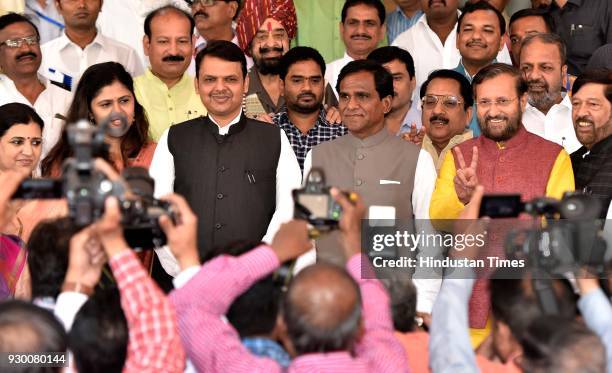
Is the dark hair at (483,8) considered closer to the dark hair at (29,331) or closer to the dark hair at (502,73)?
the dark hair at (502,73)

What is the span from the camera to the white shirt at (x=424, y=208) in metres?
5.90

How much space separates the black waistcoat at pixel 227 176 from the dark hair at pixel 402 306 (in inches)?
65.5

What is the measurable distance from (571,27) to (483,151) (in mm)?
2568

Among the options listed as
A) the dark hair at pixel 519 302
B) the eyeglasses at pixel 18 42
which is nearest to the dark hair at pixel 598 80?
the dark hair at pixel 519 302

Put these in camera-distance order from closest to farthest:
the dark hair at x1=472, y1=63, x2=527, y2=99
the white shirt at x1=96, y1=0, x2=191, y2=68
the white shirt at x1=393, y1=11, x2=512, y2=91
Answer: the dark hair at x1=472, y1=63, x2=527, y2=99 → the white shirt at x1=393, y1=11, x2=512, y2=91 → the white shirt at x1=96, y1=0, x2=191, y2=68

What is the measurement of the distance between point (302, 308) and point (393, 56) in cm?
407

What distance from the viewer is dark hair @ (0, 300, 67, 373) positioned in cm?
351

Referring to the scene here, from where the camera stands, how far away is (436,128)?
697 centimetres

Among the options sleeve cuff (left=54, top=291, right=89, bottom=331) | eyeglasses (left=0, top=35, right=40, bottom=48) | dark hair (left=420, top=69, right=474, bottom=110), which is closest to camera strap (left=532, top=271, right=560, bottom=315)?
sleeve cuff (left=54, top=291, right=89, bottom=331)

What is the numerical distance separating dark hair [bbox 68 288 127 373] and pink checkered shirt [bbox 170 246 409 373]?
0.23 m

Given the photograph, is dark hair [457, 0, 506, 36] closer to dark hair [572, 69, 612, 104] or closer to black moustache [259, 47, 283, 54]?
black moustache [259, 47, 283, 54]

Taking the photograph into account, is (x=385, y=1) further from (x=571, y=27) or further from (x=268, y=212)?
(x=268, y=212)

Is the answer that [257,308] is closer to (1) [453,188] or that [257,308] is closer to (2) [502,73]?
(1) [453,188]

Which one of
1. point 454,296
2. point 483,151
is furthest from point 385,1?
point 454,296
